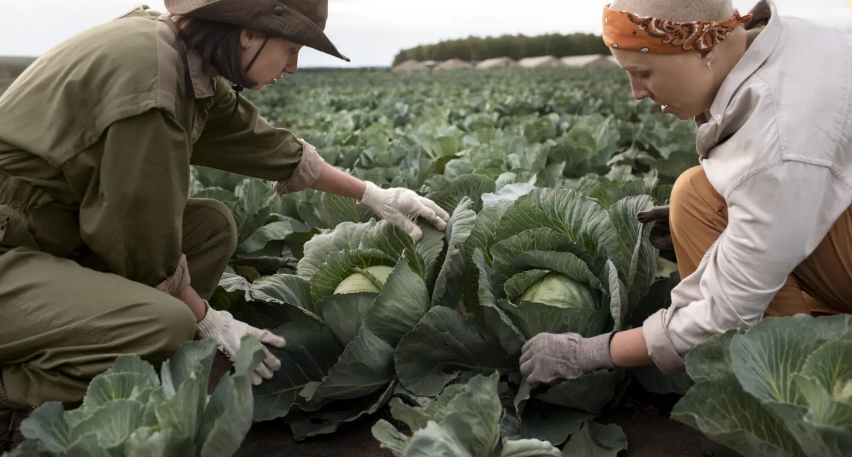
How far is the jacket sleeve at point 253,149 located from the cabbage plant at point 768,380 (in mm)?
1660

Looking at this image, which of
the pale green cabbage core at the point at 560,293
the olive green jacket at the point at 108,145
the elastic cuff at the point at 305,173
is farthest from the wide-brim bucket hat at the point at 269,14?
the pale green cabbage core at the point at 560,293

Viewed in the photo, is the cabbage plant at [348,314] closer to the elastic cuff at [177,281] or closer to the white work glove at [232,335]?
the white work glove at [232,335]

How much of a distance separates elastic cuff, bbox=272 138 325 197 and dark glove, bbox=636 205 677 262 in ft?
3.94

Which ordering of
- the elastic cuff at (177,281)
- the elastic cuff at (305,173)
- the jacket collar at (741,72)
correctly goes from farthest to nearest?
the elastic cuff at (305,173)
the elastic cuff at (177,281)
the jacket collar at (741,72)

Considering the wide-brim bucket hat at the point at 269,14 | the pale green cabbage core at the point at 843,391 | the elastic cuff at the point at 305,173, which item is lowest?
the elastic cuff at the point at 305,173

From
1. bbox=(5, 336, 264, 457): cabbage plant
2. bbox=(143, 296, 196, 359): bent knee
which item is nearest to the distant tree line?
bbox=(143, 296, 196, 359): bent knee

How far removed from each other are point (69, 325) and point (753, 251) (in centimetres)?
174

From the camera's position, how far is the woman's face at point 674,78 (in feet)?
6.17

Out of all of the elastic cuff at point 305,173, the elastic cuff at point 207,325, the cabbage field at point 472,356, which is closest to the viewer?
the cabbage field at point 472,356

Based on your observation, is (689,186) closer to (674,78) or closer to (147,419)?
(674,78)

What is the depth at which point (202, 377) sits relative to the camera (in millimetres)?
1664

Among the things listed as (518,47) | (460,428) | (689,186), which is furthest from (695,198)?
(518,47)

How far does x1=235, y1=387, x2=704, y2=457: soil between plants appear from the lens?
2291 mm

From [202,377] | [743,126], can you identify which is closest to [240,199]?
[202,377]
